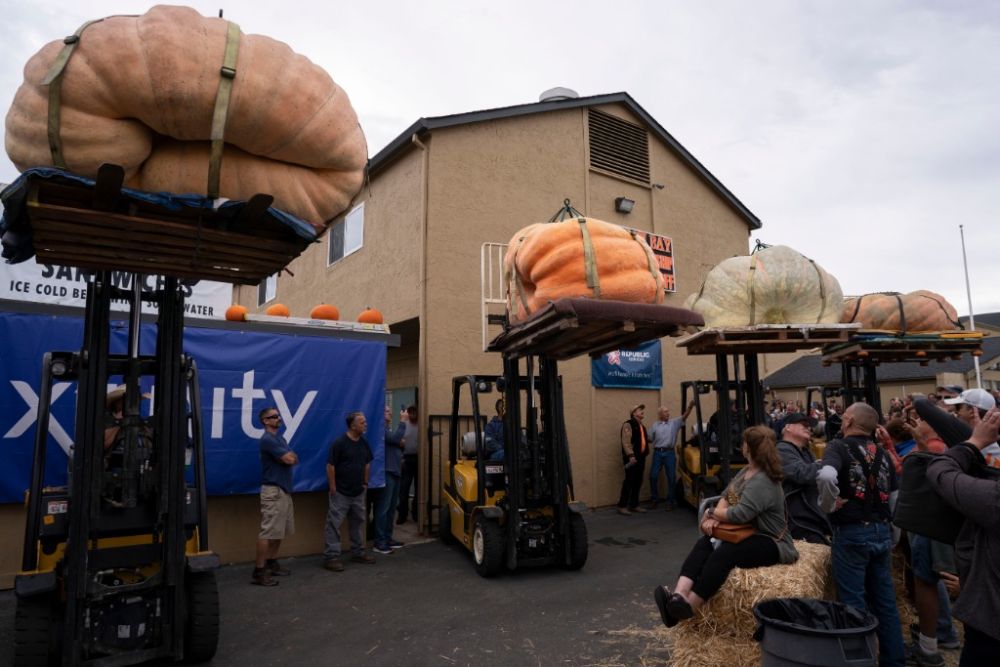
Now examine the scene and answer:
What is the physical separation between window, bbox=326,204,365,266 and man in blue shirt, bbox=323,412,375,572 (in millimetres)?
5639

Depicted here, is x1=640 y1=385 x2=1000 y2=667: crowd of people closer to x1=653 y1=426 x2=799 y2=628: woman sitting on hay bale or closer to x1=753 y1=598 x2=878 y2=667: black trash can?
x1=653 y1=426 x2=799 y2=628: woman sitting on hay bale

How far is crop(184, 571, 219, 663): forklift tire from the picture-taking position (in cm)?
464

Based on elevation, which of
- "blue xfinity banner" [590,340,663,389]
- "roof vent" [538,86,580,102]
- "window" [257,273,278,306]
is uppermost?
"roof vent" [538,86,580,102]

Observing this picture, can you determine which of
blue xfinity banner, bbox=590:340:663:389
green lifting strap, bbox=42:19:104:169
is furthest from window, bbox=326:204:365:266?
green lifting strap, bbox=42:19:104:169

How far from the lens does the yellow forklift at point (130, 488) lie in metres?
3.75

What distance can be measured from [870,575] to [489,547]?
12.9 ft

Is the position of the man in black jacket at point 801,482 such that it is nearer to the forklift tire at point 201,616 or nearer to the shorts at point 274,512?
the forklift tire at point 201,616

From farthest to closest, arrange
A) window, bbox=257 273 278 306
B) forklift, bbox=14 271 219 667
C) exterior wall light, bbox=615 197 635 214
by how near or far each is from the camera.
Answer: window, bbox=257 273 278 306
exterior wall light, bbox=615 197 635 214
forklift, bbox=14 271 219 667

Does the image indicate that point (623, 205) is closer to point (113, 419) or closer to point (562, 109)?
point (562, 109)

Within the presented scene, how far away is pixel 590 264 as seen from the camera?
525 cm

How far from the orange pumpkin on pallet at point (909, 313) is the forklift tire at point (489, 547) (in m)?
5.70

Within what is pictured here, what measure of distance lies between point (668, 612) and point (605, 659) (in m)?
0.77

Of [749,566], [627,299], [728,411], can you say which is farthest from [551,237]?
[728,411]

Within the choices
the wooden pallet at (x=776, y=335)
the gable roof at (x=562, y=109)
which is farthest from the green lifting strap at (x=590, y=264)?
the gable roof at (x=562, y=109)
